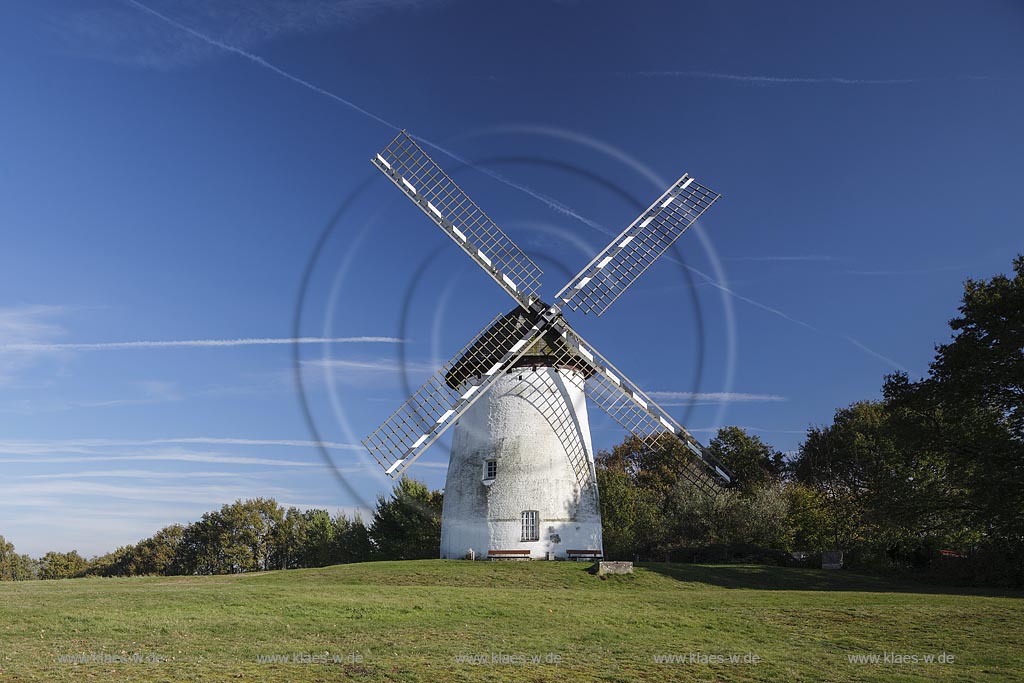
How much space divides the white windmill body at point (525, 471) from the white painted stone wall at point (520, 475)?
0.15 feet

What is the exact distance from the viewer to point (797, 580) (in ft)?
97.9

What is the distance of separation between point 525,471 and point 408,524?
23522 millimetres

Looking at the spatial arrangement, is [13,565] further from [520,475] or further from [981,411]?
[981,411]

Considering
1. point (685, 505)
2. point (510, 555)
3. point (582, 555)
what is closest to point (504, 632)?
point (510, 555)

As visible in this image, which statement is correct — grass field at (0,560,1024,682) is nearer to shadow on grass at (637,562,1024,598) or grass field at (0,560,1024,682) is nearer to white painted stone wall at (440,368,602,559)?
shadow on grass at (637,562,1024,598)

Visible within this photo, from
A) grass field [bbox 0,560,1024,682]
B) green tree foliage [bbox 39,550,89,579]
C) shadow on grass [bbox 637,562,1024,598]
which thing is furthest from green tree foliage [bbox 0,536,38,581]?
shadow on grass [bbox 637,562,1024,598]

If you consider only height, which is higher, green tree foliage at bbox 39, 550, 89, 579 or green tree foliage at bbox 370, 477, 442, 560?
green tree foliage at bbox 370, 477, 442, 560

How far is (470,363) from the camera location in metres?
35.1

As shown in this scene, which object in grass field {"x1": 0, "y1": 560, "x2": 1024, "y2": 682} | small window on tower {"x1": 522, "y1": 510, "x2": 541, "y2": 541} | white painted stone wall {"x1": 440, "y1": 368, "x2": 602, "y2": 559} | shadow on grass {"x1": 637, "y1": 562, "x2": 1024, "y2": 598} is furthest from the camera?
white painted stone wall {"x1": 440, "y1": 368, "x2": 602, "y2": 559}

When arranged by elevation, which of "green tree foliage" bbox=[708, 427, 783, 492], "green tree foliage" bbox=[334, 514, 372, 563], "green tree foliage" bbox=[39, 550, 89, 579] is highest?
"green tree foliage" bbox=[708, 427, 783, 492]

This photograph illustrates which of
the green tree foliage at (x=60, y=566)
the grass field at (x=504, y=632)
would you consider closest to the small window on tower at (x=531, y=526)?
the grass field at (x=504, y=632)

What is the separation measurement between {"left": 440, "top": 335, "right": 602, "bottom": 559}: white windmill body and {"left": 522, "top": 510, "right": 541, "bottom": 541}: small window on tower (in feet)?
0.15

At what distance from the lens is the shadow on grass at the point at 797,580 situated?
89.3 feet

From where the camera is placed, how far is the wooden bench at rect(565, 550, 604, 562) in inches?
1302
